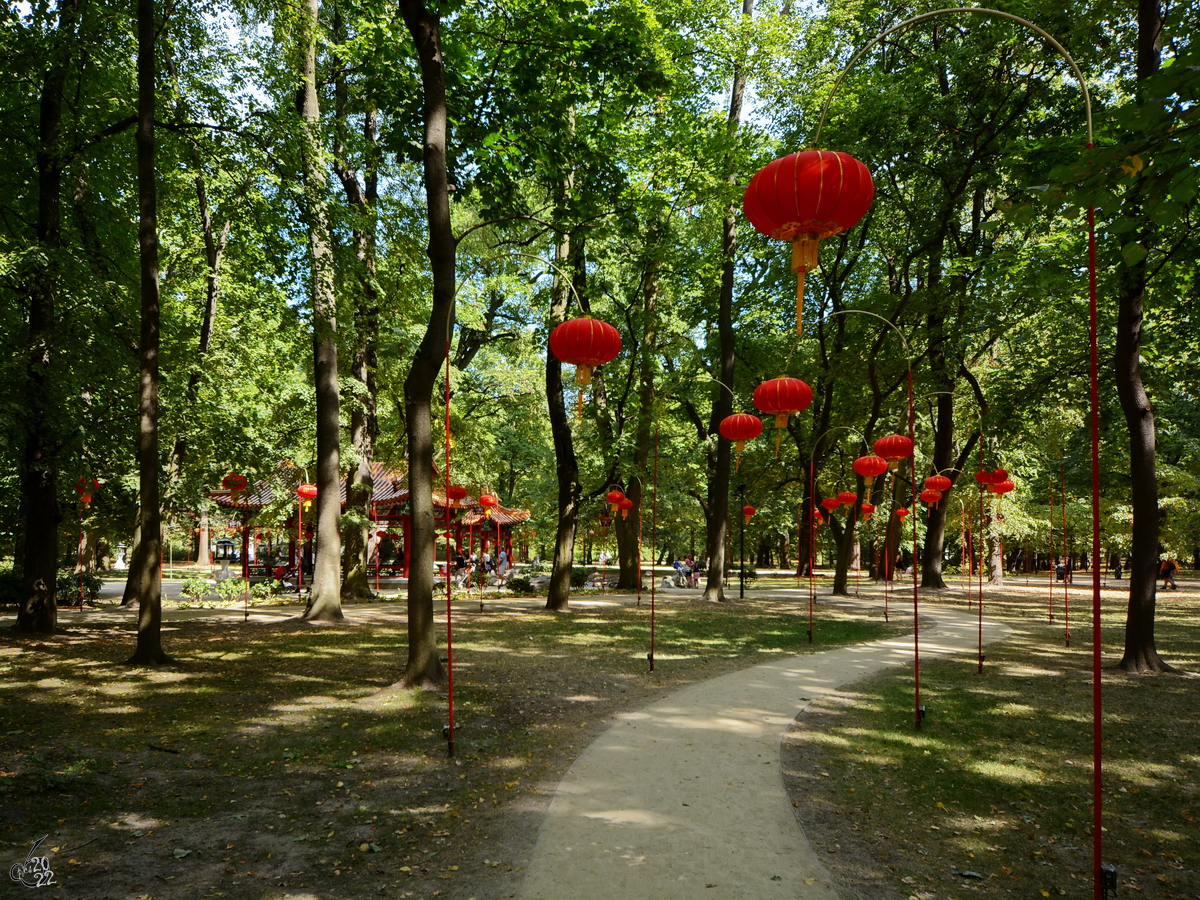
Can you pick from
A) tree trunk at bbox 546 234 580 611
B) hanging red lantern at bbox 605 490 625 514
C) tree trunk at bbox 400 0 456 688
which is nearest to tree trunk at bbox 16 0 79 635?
tree trunk at bbox 400 0 456 688

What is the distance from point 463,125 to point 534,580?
19.3 meters

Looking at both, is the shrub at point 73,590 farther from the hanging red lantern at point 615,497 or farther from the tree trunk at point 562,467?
the hanging red lantern at point 615,497

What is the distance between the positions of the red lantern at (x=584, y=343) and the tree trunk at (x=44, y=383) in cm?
934

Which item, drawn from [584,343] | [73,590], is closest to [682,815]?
[584,343]

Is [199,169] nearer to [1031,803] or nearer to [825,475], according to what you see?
[1031,803]

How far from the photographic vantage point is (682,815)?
520 centimetres

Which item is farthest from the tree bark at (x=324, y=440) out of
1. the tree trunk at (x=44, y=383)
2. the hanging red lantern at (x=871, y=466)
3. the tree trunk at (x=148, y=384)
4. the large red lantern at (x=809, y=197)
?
the hanging red lantern at (x=871, y=466)

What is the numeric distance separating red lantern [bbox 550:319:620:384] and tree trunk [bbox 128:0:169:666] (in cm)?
750

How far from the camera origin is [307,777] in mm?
6082

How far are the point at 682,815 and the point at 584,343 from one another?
4.59 m

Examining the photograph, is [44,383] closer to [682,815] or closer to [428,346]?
[428,346]

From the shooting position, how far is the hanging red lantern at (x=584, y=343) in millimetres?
7348

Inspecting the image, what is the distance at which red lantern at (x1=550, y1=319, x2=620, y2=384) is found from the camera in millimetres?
7348

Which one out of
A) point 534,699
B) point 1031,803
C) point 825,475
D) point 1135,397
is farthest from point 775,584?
point 1031,803
